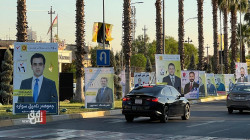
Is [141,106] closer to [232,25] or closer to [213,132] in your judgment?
[213,132]

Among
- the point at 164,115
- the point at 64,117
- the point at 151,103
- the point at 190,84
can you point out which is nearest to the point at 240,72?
the point at 190,84

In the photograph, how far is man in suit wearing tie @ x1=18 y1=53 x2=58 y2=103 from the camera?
70.0 feet

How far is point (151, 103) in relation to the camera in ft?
63.0

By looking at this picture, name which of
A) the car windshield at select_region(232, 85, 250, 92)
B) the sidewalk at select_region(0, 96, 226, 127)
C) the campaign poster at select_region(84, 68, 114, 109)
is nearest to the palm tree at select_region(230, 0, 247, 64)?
the car windshield at select_region(232, 85, 250, 92)

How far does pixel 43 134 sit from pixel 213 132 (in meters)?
5.22

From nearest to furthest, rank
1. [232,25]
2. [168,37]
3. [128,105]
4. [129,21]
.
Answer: [128,105]
[129,21]
[232,25]
[168,37]

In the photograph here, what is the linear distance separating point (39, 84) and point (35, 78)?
1.01 feet

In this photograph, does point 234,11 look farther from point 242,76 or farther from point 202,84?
point 202,84

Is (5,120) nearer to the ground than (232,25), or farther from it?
nearer to the ground

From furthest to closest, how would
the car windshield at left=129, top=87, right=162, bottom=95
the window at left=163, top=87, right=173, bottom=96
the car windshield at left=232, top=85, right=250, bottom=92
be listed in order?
the car windshield at left=232, top=85, right=250, bottom=92
the window at left=163, top=87, right=173, bottom=96
the car windshield at left=129, top=87, right=162, bottom=95

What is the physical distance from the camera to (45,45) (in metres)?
21.6

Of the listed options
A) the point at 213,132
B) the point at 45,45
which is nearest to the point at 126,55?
the point at 45,45

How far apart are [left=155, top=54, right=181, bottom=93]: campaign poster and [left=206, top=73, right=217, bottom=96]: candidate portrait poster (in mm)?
10859

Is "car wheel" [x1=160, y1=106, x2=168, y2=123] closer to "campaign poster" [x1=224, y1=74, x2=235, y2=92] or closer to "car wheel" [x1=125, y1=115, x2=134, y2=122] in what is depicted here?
"car wheel" [x1=125, y1=115, x2=134, y2=122]
